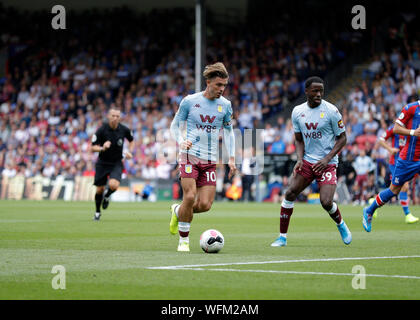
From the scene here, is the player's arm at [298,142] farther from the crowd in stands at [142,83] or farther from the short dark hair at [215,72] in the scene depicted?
the crowd in stands at [142,83]

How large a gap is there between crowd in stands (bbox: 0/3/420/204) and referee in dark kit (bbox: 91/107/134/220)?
13.2 m

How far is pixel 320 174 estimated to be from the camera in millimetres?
12180

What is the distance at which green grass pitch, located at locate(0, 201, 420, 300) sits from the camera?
23.8 ft

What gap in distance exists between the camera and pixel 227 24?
41438 millimetres

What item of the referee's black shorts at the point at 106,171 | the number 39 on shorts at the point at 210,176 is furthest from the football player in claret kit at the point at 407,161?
the referee's black shorts at the point at 106,171

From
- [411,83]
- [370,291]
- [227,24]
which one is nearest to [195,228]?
[370,291]

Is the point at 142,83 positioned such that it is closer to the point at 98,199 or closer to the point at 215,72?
the point at 98,199

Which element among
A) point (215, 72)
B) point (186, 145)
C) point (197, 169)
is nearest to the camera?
point (186, 145)

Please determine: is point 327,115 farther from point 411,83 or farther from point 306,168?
point 411,83

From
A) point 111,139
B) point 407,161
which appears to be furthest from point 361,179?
point 407,161

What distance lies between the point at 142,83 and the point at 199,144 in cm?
3000

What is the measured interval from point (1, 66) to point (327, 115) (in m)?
35.6

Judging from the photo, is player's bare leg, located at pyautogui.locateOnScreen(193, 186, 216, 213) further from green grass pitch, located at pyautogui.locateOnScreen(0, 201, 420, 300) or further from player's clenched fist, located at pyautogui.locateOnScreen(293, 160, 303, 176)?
player's clenched fist, located at pyautogui.locateOnScreen(293, 160, 303, 176)

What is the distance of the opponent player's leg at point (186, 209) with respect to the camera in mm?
11141
